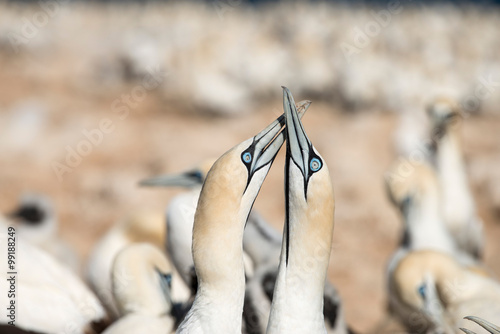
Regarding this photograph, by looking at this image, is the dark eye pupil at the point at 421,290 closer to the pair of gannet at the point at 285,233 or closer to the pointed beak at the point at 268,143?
the pair of gannet at the point at 285,233

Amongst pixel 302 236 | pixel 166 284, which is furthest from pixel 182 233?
pixel 302 236

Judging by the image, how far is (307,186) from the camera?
2.56m

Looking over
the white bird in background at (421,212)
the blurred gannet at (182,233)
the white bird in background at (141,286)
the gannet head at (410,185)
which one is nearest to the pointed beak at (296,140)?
the white bird in background at (141,286)

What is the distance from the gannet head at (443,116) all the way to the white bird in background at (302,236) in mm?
3664

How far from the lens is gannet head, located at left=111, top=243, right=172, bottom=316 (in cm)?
364

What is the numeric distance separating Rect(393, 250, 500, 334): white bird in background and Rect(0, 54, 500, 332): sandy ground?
188 cm

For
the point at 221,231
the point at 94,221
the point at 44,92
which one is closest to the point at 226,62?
the point at 44,92

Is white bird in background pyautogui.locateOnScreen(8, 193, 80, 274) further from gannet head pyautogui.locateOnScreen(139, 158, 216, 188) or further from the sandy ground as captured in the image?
gannet head pyautogui.locateOnScreen(139, 158, 216, 188)

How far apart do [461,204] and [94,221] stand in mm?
4492

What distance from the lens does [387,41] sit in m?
15.6

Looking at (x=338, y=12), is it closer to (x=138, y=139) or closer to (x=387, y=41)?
(x=387, y=41)

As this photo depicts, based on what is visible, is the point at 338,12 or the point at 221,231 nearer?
the point at 221,231

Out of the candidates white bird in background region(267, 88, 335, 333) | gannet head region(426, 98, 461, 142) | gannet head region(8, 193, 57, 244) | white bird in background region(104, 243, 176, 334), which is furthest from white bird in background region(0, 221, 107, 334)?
gannet head region(426, 98, 461, 142)

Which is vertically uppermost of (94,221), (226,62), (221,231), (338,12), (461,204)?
(338,12)
